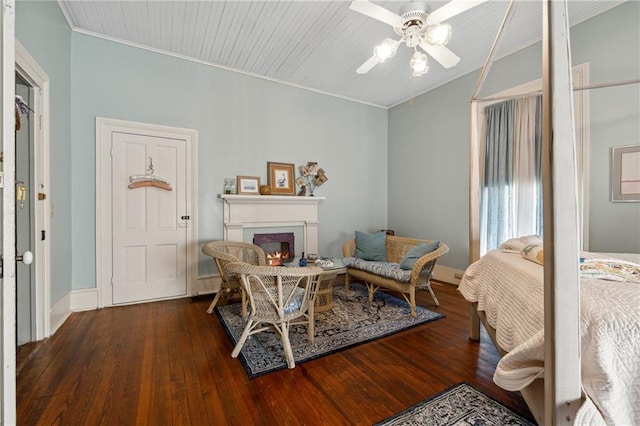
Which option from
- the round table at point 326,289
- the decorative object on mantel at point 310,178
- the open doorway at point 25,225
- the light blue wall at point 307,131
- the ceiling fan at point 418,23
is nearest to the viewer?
the ceiling fan at point 418,23

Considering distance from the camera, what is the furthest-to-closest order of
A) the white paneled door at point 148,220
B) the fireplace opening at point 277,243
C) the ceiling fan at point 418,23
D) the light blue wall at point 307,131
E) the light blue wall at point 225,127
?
the fireplace opening at point 277,243 → the white paneled door at point 148,220 → the light blue wall at point 225,127 → the light blue wall at point 307,131 → the ceiling fan at point 418,23

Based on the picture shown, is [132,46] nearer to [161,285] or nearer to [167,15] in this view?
[167,15]

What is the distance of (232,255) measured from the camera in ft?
9.42

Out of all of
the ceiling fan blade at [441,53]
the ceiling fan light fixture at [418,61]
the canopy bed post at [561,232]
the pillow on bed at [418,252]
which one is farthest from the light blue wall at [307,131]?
the canopy bed post at [561,232]

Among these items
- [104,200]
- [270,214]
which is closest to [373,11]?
[270,214]

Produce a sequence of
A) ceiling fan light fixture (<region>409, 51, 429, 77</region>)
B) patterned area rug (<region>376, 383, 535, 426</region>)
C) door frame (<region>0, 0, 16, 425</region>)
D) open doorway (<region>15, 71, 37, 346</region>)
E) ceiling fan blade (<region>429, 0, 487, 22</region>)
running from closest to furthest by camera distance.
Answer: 1. door frame (<region>0, 0, 16, 425</region>)
2. patterned area rug (<region>376, 383, 535, 426</region>)
3. ceiling fan blade (<region>429, 0, 487, 22</region>)
4. open doorway (<region>15, 71, 37, 346</region>)
5. ceiling fan light fixture (<region>409, 51, 429, 77</region>)

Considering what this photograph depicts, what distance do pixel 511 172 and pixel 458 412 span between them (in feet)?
9.49

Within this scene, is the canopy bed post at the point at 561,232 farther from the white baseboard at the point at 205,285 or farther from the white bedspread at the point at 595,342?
the white baseboard at the point at 205,285

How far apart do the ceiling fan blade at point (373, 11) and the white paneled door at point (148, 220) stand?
8.57 ft

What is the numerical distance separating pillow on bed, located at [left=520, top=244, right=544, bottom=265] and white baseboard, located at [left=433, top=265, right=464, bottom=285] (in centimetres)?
227

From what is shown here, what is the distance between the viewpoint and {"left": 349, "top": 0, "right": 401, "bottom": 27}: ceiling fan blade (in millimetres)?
1882

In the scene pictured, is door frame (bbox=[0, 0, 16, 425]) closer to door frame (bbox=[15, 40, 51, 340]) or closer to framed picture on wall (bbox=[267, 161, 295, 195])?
door frame (bbox=[15, 40, 51, 340])

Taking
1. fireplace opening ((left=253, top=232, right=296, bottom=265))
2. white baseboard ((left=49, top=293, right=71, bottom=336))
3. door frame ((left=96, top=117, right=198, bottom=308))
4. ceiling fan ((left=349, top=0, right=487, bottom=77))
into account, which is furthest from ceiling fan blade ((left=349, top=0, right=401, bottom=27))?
white baseboard ((left=49, top=293, right=71, bottom=336))

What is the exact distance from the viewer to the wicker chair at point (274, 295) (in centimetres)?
188
